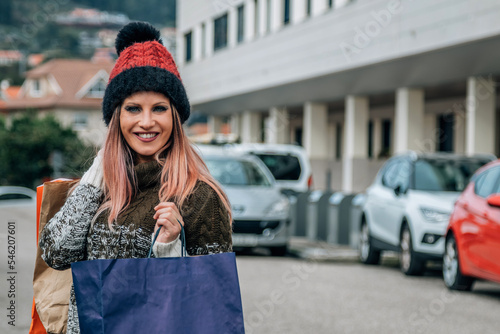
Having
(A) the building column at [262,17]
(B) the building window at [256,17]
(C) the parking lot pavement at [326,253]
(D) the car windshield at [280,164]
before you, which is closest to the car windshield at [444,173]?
(C) the parking lot pavement at [326,253]

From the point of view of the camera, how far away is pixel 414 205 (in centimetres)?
1327

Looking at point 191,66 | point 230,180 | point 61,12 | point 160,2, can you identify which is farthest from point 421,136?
point 61,12

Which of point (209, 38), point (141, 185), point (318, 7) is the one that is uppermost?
point (209, 38)

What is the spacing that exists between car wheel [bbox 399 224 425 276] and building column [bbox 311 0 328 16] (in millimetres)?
17072

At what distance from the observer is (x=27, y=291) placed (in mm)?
10578

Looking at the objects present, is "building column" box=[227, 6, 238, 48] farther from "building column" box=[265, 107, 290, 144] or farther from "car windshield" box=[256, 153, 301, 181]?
"car windshield" box=[256, 153, 301, 181]

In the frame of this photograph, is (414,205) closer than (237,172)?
Yes

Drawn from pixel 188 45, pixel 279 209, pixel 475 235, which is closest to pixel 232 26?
pixel 188 45

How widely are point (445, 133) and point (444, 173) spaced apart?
20.2 metres

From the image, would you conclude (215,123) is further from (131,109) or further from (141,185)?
(141,185)

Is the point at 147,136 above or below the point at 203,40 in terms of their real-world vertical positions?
below

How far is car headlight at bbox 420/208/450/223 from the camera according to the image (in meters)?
12.9

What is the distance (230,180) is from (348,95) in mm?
15774

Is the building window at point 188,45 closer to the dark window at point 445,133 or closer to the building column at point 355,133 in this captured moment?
the dark window at point 445,133
